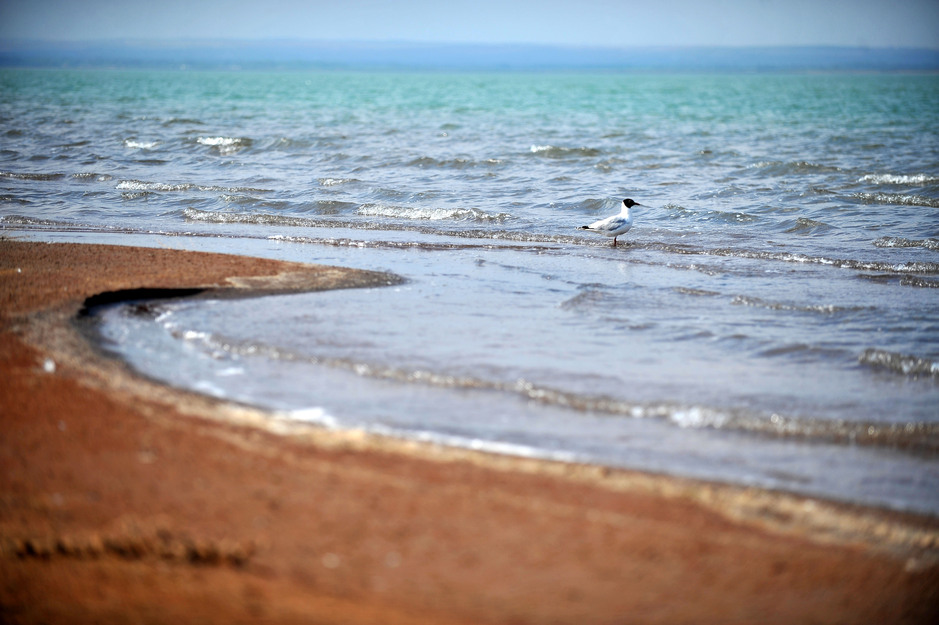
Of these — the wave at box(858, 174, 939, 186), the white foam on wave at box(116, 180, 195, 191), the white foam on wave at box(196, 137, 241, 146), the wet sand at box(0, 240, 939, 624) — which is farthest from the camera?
the white foam on wave at box(196, 137, 241, 146)

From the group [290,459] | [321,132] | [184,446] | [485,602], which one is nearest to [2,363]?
[184,446]

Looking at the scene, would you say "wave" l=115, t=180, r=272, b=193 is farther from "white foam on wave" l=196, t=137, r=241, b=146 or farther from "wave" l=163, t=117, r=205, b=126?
"wave" l=163, t=117, r=205, b=126

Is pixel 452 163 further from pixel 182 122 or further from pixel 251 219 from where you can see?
pixel 182 122

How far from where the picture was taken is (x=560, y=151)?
2206 centimetres

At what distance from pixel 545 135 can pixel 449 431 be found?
23268 mm

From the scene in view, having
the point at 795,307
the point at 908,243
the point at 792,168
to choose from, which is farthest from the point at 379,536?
the point at 792,168

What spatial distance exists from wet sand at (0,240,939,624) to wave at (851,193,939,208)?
12395 millimetres

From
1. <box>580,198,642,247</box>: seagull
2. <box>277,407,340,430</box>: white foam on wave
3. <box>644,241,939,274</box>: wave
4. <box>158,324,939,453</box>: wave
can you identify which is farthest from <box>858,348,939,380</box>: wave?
<box>580,198,642,247</box>: seagull

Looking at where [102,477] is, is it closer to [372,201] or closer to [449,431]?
[449,431]

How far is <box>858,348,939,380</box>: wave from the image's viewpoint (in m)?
5.86

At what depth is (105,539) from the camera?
3117 mm

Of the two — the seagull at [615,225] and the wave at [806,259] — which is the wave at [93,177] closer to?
the seagull at [615,225]

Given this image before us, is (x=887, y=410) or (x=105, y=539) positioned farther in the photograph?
(x=887, y=410)

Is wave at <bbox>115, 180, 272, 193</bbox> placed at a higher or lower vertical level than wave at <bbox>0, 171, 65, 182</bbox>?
lower
